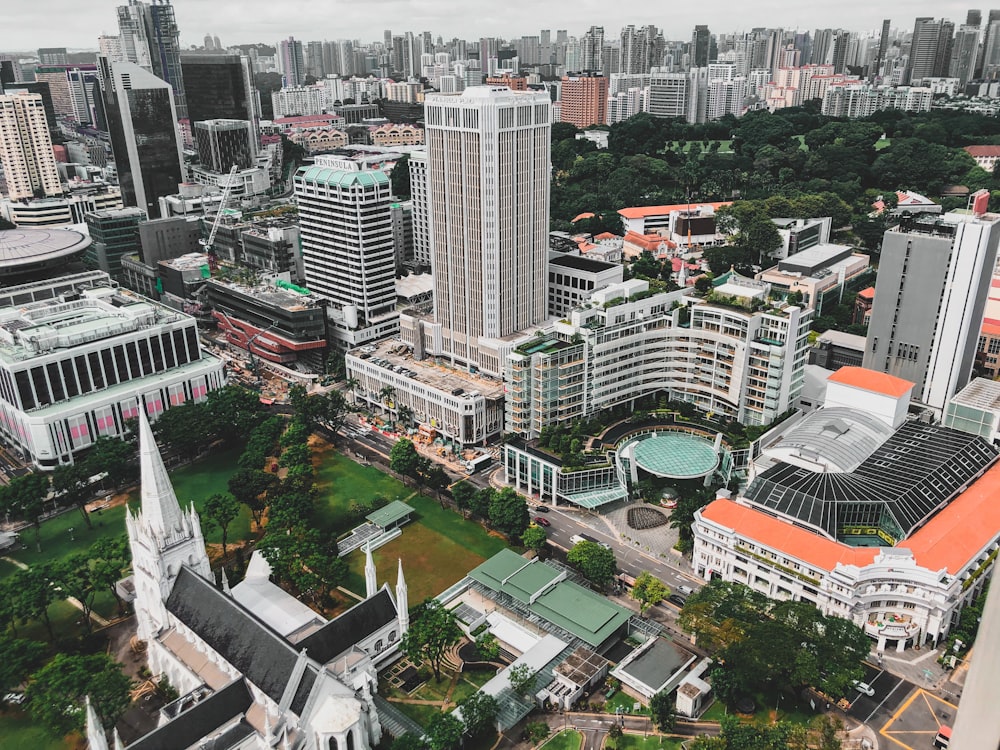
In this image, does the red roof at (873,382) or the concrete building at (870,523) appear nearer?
the concrete building at (870,523)

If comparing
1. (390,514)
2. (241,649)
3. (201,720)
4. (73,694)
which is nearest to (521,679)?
(241,649)

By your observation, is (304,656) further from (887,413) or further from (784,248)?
(784,248)

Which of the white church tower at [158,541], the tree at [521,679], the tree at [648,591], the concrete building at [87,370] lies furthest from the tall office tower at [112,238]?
the tree at [521,679]

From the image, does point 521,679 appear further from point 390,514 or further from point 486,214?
point 486,214

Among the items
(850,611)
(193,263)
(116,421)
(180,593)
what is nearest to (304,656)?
(180,593)

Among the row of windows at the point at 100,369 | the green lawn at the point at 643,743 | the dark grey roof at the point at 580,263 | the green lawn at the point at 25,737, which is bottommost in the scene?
the green lawn at the point at 643,743

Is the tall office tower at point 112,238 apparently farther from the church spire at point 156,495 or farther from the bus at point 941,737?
the bus at point 941,737
